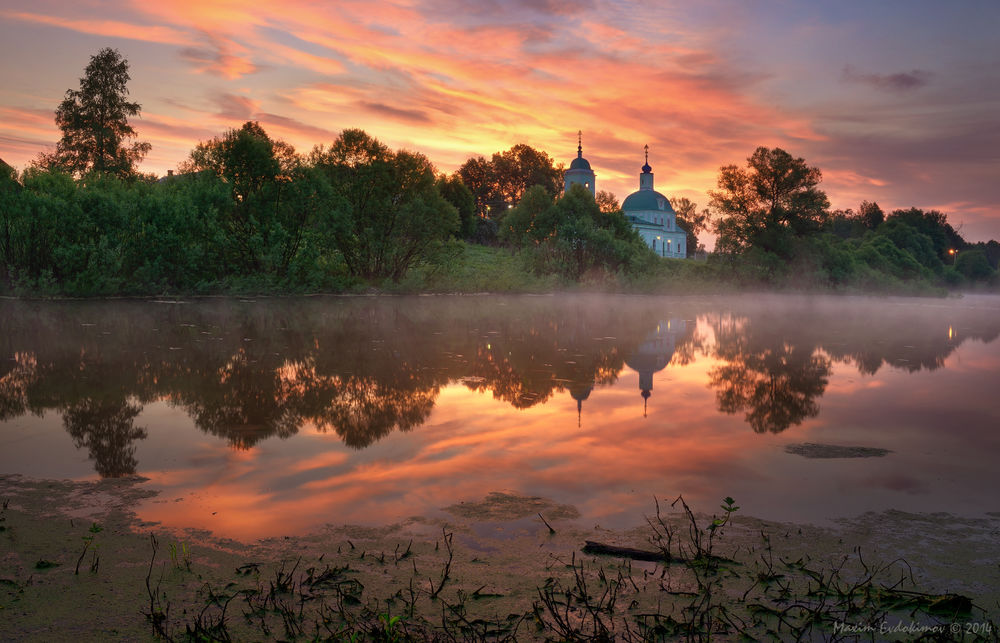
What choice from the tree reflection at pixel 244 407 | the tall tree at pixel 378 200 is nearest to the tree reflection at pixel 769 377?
the tree reflection at pixel 244 407

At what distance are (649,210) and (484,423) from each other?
11945 centimetres

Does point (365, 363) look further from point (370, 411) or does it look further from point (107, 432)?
point (107, 432)

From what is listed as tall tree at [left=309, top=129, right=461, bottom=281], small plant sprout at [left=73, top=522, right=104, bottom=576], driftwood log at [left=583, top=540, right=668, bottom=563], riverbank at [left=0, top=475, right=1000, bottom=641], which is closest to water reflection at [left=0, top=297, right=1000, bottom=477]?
small plant sprout at [left=73, top=522, right=104, bottom=576]

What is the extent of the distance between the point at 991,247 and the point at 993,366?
197243mm

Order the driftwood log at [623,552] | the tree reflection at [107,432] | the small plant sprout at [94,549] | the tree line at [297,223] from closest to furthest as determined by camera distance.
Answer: the small plant sprout at [94,549] < the driftwood log at [623,552] < the tree reflection at [107,432] < the tree line at [297,223]

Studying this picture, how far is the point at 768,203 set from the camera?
6406cm

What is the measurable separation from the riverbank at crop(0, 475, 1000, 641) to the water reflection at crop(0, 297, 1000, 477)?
245 centimetres

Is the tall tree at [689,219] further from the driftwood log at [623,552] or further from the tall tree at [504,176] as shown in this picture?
the driftwood log at [623,552]

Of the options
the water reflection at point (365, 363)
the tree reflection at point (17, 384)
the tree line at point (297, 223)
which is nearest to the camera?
the water reflection at point (365, 363)

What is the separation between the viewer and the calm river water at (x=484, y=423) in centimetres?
613

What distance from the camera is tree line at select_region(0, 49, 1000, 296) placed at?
32.8 meters

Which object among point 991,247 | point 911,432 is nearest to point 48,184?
point 911,432

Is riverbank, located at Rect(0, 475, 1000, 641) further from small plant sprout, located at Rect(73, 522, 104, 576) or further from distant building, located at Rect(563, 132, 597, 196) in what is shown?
distant building, located at Rect(563, 132, 597, 196)

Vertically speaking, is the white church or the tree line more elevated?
the white church
